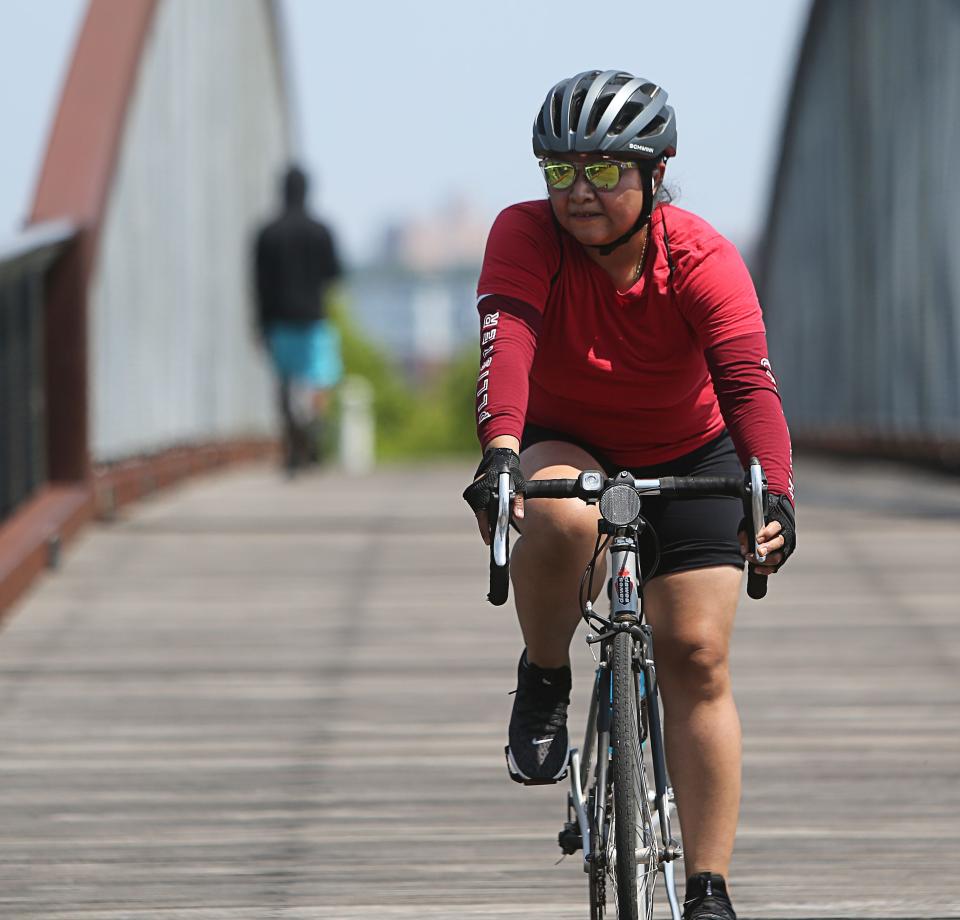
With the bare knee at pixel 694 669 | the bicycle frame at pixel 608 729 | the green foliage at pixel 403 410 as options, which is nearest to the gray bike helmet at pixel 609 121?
the bicycle frame at pixel 608 729

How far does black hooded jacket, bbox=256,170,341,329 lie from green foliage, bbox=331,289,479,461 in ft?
318

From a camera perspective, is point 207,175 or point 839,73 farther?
point 839,73

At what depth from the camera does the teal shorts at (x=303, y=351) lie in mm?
14539

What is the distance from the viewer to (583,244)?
3.73m

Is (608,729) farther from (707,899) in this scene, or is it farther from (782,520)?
(782,520)

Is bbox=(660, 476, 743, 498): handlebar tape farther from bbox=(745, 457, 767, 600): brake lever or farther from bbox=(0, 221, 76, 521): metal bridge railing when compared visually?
bbox=(0, 221, 76, 521): metal bridge railing

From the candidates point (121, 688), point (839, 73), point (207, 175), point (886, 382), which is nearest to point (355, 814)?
point (121, 688)

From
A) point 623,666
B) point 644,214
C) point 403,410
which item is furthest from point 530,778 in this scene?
point 403,410

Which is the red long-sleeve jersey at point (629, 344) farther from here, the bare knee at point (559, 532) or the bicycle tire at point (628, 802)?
the bicycle tire at point (628, 802)

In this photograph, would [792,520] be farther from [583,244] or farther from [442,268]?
[442,268]

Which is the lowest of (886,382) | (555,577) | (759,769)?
(886,382)

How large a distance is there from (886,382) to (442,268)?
7146 inches

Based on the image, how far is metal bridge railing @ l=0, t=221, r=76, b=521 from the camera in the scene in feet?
27.9

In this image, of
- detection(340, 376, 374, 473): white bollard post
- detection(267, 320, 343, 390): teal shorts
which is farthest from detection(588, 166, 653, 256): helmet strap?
detection(340, 376, 374, 473): white bollard post
